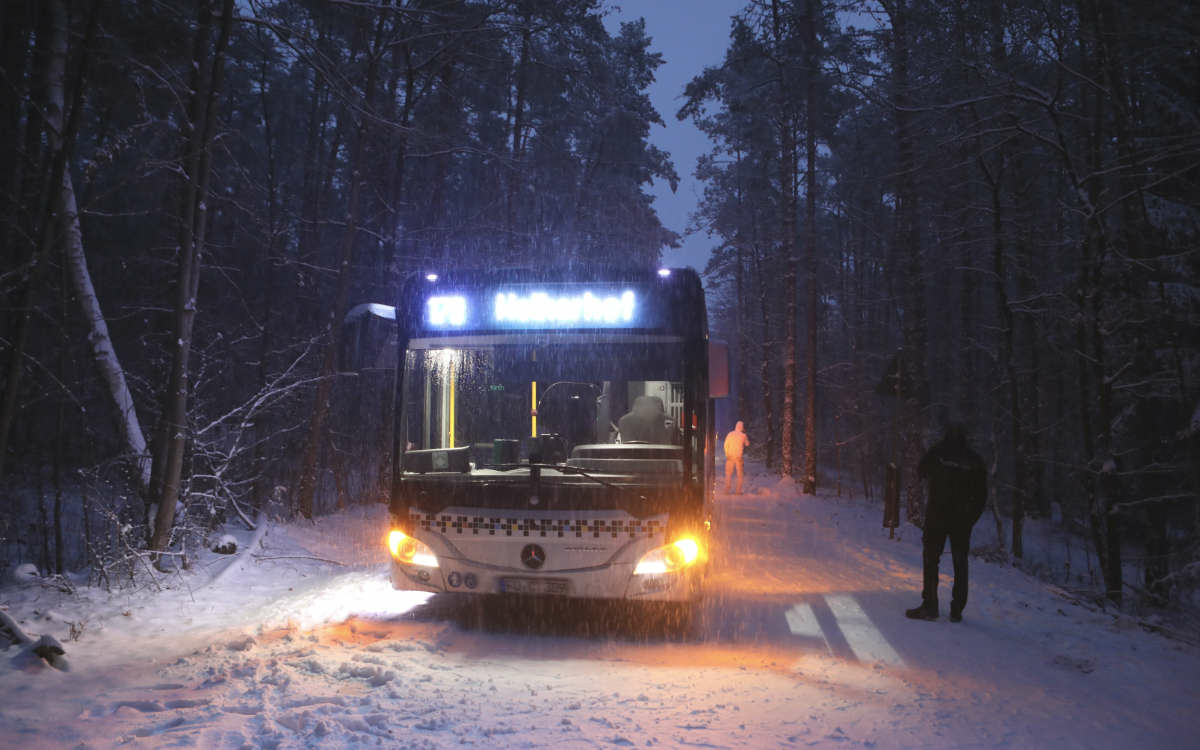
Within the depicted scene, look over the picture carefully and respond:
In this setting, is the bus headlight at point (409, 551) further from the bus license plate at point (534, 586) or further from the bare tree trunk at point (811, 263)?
the bare tree trunk at point (811, 263)

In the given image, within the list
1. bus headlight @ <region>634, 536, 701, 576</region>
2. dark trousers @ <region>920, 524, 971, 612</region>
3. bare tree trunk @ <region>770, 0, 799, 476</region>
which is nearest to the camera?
bus headlight @ <region>634, 536, 701, 576</region>

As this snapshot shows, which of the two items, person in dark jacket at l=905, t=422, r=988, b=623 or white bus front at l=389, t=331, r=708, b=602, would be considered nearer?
white bus front at l=389, t=331, r=708, b=602

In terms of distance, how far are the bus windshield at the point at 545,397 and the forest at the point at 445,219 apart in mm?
3166

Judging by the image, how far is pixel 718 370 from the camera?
697cm

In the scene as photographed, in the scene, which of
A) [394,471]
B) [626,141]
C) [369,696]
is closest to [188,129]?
[394,471]

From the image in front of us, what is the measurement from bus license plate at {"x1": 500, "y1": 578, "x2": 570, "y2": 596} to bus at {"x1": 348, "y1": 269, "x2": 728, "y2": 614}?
11mm

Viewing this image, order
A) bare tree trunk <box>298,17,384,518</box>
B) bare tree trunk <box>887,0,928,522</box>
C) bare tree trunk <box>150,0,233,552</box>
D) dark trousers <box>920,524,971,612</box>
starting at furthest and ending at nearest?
bare tree trunk <box>887,0,928,522</box>
bare tree trunk <box>298,17,384,518</box>
bare tree trunk <box>150,0,233,552</box>
dark trousers <box>920,524,971,612</box>

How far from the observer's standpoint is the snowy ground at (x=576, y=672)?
4.05m

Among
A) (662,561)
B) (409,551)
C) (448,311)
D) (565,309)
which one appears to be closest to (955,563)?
(662,561)

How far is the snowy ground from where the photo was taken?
405 centimetres

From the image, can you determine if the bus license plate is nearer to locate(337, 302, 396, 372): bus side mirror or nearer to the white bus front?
the white bus front

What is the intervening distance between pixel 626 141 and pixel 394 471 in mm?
26853

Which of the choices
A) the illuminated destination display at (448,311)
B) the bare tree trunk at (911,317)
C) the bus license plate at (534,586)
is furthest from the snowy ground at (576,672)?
the bare tree trunk at (911,317)

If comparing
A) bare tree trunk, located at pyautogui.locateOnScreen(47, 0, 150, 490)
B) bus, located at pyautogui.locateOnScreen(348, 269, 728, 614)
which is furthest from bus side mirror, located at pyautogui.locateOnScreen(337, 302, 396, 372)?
bare tree trunk, located at pyautogui.locateOnScreen(47, 0, 150, 490)
